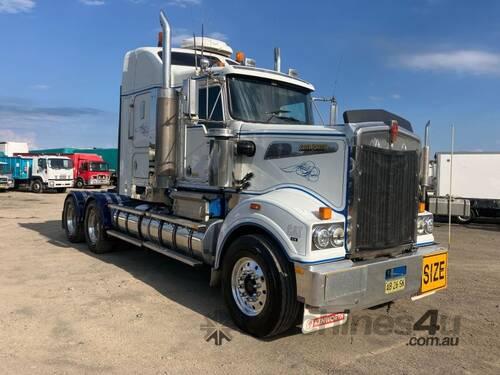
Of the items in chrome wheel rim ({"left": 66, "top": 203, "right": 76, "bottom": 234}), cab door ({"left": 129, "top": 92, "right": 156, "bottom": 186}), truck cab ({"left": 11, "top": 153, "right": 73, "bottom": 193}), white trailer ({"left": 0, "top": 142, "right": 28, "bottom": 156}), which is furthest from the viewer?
white trailer ({"left": 0, "top": 142, "right": 28, "bottom": 156})

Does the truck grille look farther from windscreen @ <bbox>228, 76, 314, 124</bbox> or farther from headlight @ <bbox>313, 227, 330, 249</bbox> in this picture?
windscreen @ <bbox>228, 76, 314, 124</bbox>

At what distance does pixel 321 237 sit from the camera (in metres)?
4.28

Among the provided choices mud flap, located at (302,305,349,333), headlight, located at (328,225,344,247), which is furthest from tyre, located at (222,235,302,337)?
headlight, located at (328,225,344,247)

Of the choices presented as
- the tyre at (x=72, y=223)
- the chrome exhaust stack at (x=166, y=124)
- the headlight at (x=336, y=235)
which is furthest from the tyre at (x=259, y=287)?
the tyre at (x=72, y=223)

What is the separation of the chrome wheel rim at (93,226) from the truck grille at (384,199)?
595cm

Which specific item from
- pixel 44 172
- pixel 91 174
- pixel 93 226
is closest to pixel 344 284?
pixel 93 226

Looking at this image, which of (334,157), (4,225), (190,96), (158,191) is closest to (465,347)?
(334,157)

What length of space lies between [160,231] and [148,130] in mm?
1767

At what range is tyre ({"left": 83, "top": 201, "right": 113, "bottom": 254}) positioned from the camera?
869cm

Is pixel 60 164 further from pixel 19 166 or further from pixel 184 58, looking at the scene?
pixel 184 58

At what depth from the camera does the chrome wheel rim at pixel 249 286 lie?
4.66 m

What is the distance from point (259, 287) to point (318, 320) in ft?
2.25

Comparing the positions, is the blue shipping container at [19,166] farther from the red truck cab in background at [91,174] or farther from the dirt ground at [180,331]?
the dirt ground at [180,331]

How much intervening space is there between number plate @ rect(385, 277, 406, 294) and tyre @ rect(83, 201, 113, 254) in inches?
230
